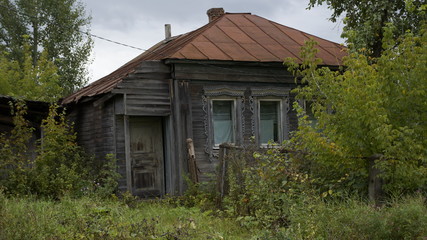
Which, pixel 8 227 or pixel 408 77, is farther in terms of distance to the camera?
pixel 408 77

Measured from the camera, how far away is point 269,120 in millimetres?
15805

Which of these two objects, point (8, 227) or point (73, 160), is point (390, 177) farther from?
point (73, 160)

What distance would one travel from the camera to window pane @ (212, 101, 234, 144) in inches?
589

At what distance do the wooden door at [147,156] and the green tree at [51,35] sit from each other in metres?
Result: 14.5

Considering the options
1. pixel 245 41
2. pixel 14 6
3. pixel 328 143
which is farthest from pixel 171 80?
pixel 14 6

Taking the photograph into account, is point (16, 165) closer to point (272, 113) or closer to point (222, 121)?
point (222, 121)

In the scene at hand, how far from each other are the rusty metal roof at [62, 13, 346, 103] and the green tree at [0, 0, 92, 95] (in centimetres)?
1125

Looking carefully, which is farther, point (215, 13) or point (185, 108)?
point (215, 13)

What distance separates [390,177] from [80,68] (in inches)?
906

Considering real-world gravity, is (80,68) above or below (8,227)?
above

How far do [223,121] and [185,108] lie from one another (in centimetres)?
131

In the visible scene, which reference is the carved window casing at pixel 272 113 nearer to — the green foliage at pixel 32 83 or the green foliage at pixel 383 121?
the green foliage at pixel 383 121

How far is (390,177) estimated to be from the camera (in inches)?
332

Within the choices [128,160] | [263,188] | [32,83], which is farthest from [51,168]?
[32,83]
